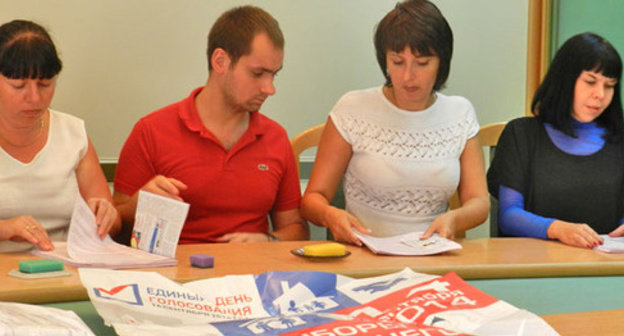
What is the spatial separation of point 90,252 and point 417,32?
1.01m

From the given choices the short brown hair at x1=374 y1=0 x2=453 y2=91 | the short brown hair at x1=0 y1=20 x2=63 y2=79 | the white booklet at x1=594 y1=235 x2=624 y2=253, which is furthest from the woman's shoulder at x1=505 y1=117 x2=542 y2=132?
the short brown hair at x1=0 y1=20 x2=63 y2=79

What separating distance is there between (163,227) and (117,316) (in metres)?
0.59

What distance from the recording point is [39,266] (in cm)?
139

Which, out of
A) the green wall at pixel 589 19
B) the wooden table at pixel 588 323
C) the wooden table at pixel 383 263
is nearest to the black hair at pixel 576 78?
the wooden table at pixel 383 263

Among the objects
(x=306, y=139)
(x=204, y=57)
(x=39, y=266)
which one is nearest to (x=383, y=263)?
(x=39, y=266)

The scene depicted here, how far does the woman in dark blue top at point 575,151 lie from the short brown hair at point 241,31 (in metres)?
0.78

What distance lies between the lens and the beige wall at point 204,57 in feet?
8.79

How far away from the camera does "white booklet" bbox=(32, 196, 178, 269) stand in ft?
4.87

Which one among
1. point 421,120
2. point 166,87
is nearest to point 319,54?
point 166,87

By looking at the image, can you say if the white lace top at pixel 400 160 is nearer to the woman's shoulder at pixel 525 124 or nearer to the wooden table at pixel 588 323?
the woman's shoulder at pixel 525 124

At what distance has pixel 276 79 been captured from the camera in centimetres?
298

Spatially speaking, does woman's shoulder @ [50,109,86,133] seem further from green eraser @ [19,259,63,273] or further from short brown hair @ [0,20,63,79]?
green eraser @ [19,259,63,273]

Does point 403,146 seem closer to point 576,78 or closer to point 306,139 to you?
point 306,139

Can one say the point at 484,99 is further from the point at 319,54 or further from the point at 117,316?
the point at 117,316
